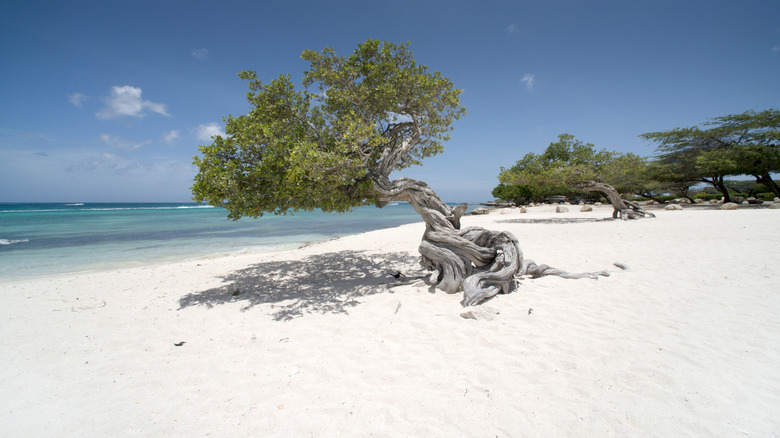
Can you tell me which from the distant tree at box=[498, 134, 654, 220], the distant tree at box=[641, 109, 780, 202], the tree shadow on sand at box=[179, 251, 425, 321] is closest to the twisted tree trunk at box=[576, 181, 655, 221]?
the distant tree at box=[498, 134, 654, 220]

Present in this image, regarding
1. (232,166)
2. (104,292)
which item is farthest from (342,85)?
(104,292)

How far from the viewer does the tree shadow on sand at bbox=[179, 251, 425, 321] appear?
636cm

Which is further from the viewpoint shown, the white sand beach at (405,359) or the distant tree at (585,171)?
the distant tree at (585,171)

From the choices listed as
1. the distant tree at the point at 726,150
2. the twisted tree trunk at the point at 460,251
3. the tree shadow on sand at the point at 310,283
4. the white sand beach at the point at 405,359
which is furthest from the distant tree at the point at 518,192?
the twisted tree trunk at the point at 460,251

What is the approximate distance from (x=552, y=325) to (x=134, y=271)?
489 inches

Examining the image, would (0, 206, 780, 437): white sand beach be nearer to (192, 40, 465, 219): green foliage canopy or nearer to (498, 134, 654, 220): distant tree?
(192, 40, 465, 219): green foliage canopy

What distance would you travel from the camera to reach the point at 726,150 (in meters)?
22.6

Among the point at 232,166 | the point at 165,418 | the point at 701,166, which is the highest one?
the point at 701,166

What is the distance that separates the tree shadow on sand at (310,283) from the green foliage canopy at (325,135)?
206cm

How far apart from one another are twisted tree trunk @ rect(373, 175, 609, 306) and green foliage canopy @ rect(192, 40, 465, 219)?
80 centimetres

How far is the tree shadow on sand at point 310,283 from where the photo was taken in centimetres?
636

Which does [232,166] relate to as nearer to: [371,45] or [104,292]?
[371,45]

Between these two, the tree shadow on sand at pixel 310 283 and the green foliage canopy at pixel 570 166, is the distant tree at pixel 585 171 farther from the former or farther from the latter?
the tree shadow on sand at pixel 310 283

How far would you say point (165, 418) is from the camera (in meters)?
3.03
